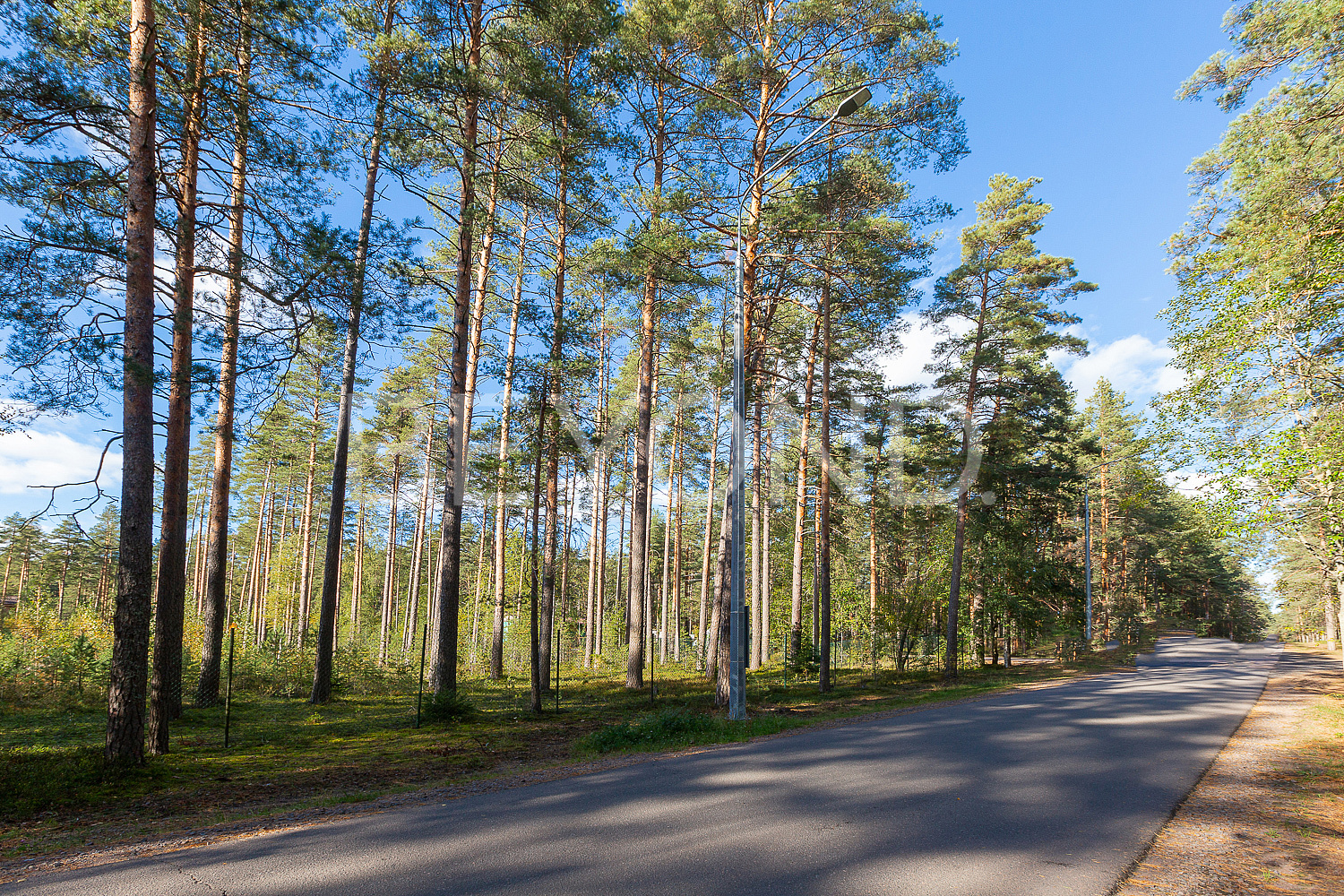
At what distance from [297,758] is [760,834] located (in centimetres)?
733

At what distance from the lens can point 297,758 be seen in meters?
8.52

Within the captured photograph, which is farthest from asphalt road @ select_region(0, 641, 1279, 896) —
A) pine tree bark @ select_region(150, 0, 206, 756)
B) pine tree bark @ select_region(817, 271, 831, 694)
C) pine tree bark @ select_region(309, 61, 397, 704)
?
pine tree bark @ select_region(309, 61, 397, 704)

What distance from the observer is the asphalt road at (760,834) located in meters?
3.81

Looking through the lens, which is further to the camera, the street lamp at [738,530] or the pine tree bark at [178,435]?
the street lamp at [738,530]

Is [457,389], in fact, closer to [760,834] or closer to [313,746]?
[313,746]

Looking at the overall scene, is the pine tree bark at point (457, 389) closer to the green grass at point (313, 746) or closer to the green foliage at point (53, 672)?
the green grass at point (313, 746)

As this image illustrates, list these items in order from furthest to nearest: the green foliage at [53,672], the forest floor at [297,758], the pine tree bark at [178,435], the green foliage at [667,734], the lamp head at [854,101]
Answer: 1. the green foliage at [53,672]
2. the lamp head at [854,101]
3. the green foliage at [667,734]
4. the pine tree bark at [178,435]
5. the forest floor at [297,758]

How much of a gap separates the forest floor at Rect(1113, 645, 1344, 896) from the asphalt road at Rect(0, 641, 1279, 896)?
0.64 feet

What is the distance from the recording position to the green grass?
5.85 m

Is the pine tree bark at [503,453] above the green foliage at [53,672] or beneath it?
above

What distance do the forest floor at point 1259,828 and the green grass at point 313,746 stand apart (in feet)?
19.1

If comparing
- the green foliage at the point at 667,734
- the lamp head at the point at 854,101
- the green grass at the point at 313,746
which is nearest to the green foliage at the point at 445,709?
the green grass at the point at 313,746

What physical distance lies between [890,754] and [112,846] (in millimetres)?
7895

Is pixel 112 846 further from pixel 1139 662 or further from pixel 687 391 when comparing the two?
pixel 1139 662
